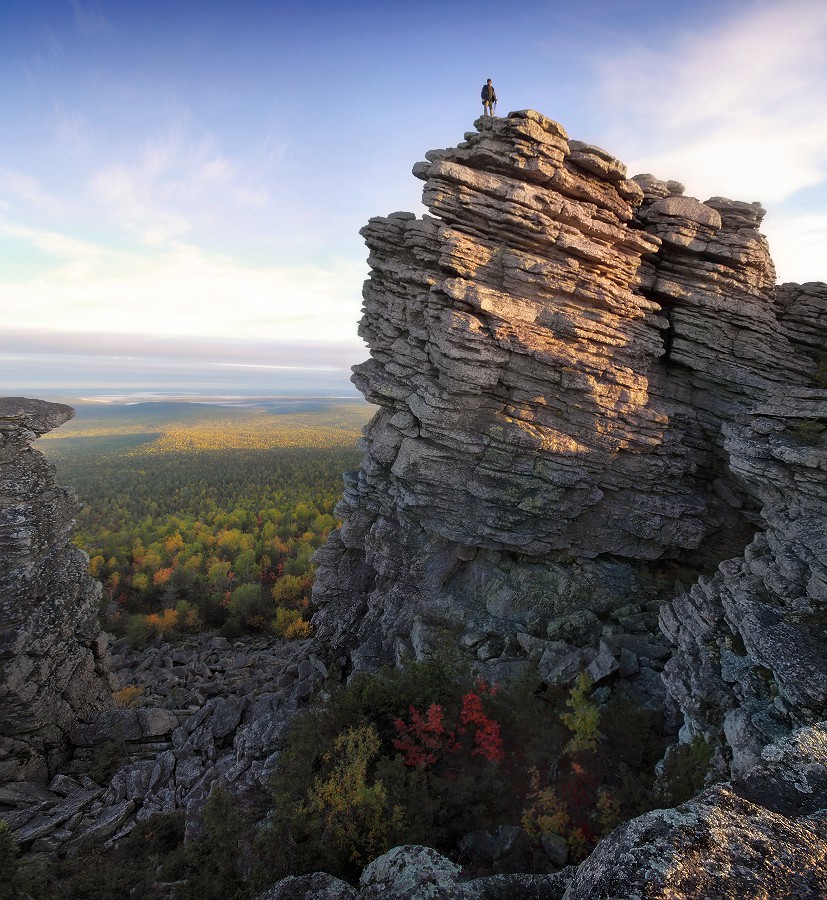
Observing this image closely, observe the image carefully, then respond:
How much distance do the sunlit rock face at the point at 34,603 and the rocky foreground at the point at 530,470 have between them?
10 centimetres

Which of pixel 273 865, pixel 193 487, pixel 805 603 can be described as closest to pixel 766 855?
pixel 805 603

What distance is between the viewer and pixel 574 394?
766 inches

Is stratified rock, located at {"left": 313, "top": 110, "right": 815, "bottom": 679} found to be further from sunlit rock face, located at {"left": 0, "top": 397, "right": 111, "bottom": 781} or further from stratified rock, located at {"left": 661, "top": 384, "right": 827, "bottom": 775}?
sunlit rock face, located at {"left": 0, "top": 397, "right": 111, "bottom": 781}

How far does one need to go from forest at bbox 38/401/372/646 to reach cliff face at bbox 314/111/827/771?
858 inches

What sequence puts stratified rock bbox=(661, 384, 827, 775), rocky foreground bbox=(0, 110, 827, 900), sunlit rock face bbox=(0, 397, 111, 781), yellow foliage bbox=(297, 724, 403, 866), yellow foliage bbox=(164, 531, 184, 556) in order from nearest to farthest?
1. stratified rock bbox=(661, 384, 827, 775)
2. yellow foliage bbox=(297, 724, 403, 866)
3. rocky foreground bbox=(0, 110, 827, 900)
4. sunlit rock face bbox=(0, 397, 111, 781)
5. yellow foliage bbox=(164, 531, 184, 556)

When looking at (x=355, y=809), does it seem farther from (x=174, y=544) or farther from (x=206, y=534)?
(x=206, y=534)

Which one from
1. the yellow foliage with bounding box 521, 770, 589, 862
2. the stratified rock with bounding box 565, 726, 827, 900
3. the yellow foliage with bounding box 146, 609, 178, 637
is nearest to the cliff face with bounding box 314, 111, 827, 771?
the yellow foliage with bounding box 521, 770, 589, 862

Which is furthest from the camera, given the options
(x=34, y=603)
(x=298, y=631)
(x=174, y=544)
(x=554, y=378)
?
(x=174, y=544)

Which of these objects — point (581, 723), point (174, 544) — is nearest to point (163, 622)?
point (174, 544)

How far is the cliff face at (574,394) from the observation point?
1811 cm

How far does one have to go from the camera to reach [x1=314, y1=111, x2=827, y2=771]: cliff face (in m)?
18.1

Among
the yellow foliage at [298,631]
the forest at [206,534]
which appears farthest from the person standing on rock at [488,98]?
the yellow foliage at [298,631]

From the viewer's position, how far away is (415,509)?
22.5 m

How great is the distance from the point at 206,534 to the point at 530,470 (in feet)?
168
